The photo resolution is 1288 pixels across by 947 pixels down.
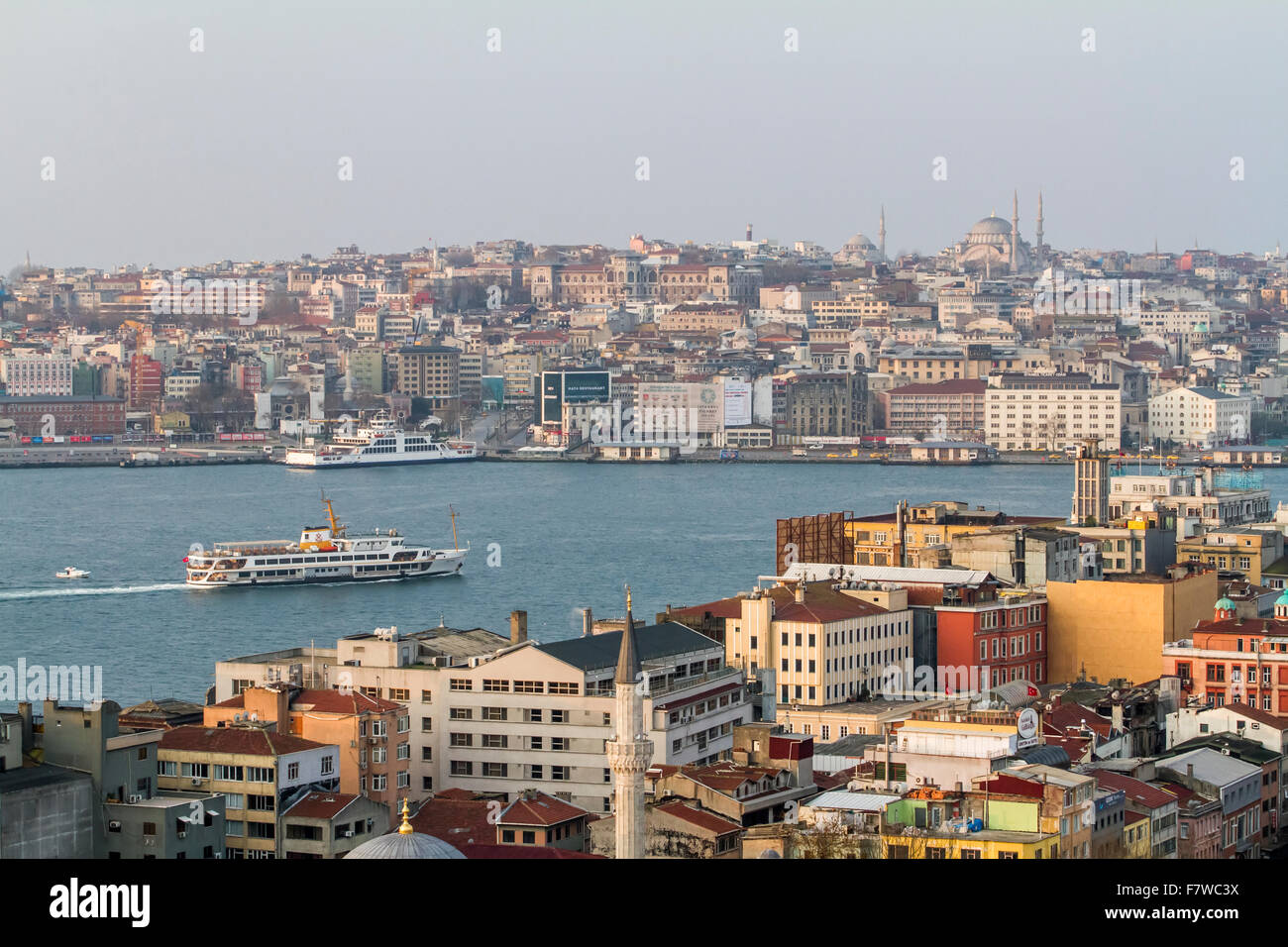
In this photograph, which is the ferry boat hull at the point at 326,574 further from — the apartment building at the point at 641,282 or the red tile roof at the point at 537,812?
the apartment building at the point at 641,282

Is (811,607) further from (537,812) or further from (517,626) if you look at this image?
(537,812)

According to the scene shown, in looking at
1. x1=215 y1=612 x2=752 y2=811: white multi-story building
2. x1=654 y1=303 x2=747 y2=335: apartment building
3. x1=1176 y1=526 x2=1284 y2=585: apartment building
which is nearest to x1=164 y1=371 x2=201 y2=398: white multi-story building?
x1=654 y1=303 x2=747 y2=335: apartment building

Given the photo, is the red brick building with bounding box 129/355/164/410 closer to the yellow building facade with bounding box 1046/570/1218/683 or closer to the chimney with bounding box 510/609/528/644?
the yellow building facade with bounding box 1046/570/1218/683

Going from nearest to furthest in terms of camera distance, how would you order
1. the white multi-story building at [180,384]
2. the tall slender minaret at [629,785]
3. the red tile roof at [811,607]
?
the tall slender minaret at [629,785]
the red tile roof at [811,607]
the white multi-story building at [180,384]

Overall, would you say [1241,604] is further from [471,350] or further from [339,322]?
[339,322]

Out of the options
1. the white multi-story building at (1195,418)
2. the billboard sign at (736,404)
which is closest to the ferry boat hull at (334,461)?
the billboard sign at (736,404)

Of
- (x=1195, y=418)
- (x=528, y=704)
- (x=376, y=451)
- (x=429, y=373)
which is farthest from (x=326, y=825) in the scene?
(x=429, y=373)
